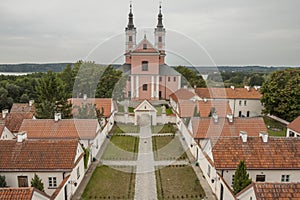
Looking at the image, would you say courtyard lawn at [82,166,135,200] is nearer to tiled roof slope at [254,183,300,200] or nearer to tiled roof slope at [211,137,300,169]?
tiled roof slope at [211,137,300,169]

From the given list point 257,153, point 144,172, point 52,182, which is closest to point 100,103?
point 144,172

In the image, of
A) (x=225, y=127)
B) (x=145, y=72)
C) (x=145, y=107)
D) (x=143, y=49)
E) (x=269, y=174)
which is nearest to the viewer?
(x=269, y=174)

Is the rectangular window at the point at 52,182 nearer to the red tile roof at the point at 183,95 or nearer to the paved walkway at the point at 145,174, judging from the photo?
the paved walkway at the point at 145,174

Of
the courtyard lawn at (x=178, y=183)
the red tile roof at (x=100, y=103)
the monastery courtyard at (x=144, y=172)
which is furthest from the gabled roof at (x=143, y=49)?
the courtyard lawn at (x=178, y=183)

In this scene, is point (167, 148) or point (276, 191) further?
point (167, 148)

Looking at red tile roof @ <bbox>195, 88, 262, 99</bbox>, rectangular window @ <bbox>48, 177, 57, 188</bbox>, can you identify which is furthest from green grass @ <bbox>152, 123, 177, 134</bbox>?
rectangular window @ <bbox>48, 177, 57, 188</bbox>

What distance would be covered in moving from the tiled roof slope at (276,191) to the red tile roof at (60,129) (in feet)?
34.6

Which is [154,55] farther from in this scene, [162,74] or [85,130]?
[85,130]

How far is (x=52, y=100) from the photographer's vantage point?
2348 centimetres

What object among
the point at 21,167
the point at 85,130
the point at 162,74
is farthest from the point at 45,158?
the point at 162,74

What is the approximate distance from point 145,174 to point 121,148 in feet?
15.3

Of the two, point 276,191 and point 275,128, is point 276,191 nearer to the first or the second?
point 276,191

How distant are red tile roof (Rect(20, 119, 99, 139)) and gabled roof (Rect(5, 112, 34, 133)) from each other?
308 cm

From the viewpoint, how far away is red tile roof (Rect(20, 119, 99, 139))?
16.9 meters
